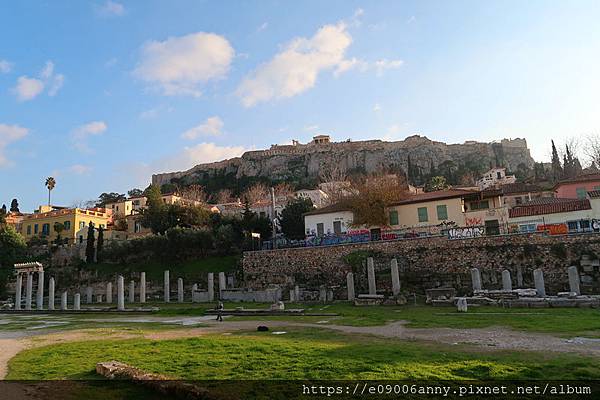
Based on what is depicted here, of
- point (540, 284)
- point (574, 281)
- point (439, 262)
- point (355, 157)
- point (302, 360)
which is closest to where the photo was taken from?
point (302, 360)

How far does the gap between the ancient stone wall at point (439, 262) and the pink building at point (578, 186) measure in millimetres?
16404

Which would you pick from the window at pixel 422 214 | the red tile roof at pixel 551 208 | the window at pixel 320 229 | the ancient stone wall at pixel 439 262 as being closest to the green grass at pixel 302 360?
the ancient stone wall at pixel 439 262

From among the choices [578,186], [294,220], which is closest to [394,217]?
[294,220]

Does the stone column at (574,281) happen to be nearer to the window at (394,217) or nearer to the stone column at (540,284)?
the stone column at (540,284)

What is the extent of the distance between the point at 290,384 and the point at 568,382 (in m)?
4.60

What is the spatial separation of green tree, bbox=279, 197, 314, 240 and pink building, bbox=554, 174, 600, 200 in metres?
26.7

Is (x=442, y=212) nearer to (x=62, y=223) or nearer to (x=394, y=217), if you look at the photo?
(x=394, y=217)

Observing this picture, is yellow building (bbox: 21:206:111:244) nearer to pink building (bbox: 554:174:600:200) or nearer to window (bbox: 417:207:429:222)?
window (bbox: 417:207:429:222)

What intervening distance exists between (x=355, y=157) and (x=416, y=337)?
411 ft

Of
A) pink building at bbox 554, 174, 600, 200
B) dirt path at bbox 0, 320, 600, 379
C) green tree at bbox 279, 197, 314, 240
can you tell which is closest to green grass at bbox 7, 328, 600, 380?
dirt path at bbox 0, 320, 600, 379

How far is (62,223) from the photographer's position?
68.6 m

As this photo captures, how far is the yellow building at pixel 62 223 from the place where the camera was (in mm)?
67938

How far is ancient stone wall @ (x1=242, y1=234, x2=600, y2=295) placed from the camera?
102ft

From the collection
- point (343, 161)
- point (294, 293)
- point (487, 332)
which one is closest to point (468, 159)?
point (343, 161)
